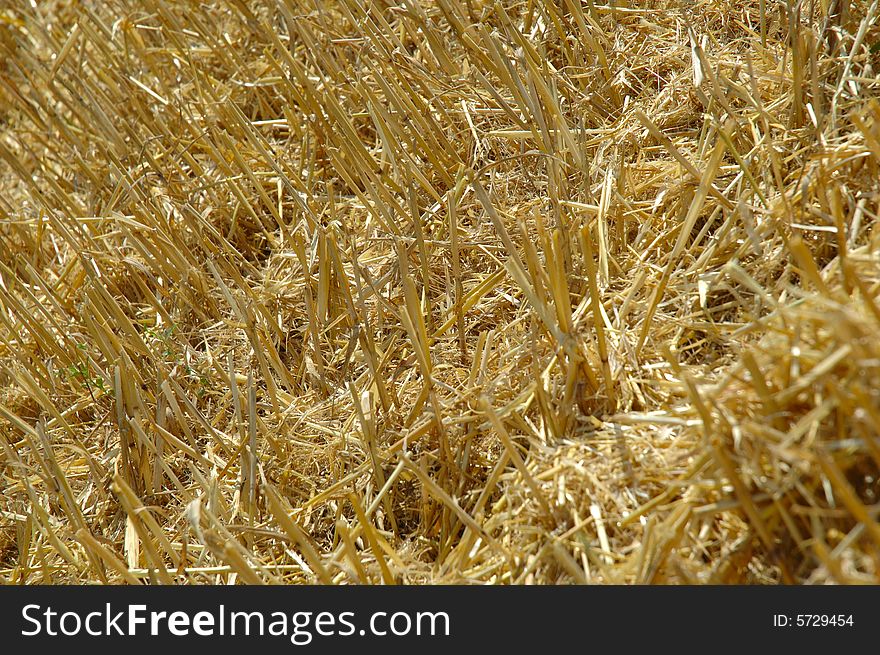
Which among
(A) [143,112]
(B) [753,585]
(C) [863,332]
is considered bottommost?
(B) [753,585]

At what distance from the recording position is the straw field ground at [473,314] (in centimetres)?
109

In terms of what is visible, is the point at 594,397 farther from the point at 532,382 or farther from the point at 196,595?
the point at 196,595

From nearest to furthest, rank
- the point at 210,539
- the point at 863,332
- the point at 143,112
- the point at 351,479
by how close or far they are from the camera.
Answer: the point at 863,332, the point at 210,539, the point at 351,479, the point at 143,112

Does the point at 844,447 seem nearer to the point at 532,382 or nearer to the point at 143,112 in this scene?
the point at 532,382

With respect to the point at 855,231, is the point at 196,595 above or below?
below

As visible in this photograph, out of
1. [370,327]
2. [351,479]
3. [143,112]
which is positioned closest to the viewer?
[351,479]

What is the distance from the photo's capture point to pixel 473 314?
161 cm

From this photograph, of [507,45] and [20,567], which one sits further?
[507,45]

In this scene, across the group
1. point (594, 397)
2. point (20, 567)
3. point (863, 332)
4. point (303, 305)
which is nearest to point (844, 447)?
point (863, 332)

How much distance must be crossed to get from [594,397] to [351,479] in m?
0.43

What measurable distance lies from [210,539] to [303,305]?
2.16ft

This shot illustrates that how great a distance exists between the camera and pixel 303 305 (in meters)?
1.76

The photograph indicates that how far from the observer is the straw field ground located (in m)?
1.09

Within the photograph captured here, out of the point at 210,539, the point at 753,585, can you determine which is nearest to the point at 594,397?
the point at 753,585
